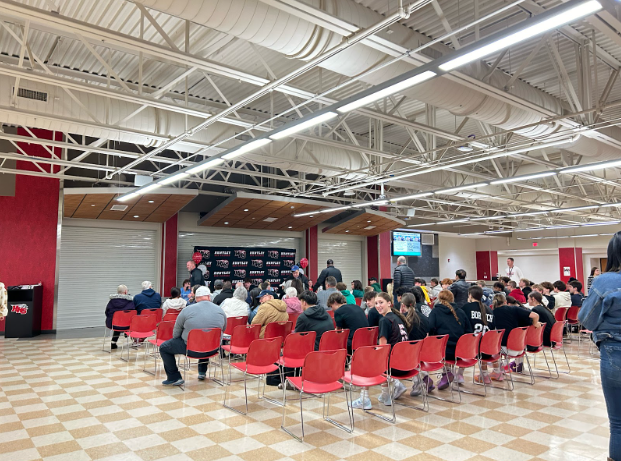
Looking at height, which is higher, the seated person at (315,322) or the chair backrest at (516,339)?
the seated person at (315,322)

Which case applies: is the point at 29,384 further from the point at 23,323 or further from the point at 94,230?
the point at 94,230

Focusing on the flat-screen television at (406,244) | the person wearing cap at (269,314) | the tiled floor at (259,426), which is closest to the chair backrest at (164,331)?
the tiled floor at (259,426)

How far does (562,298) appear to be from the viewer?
952cm

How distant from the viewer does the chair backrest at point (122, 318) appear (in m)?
7.89

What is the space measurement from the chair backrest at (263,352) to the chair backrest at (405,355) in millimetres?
1316

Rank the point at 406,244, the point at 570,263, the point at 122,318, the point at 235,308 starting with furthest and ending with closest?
the point at 570,263 < the point at 406,244 < the point at 122,318 < the point at 235,308

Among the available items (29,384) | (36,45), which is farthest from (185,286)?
(36,45)

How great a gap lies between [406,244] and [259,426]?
18520 millimetres

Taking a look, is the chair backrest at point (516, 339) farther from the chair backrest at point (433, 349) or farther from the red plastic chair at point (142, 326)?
the red plastic chair at point (142, 326)

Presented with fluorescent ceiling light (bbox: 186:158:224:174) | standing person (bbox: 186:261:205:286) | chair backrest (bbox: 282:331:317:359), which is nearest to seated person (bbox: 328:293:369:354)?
chair backrest (bbox: 282:331:317:359)

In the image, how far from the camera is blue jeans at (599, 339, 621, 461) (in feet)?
7.92

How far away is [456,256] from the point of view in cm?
2570

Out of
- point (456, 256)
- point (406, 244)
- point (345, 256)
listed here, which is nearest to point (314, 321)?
point (345, 256)

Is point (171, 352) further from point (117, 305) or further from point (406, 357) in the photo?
point (117, 305)
